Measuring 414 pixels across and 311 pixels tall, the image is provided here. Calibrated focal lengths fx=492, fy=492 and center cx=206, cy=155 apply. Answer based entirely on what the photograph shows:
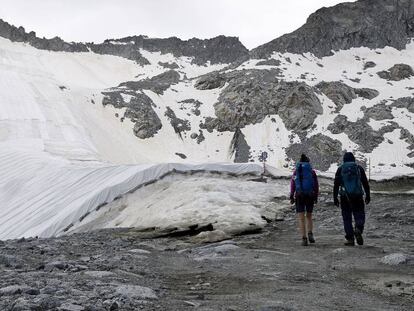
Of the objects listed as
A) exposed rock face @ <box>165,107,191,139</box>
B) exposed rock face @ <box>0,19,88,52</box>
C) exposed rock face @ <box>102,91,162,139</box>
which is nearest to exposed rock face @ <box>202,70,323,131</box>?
exposed rock face @ <box>165,107,191,139</box>

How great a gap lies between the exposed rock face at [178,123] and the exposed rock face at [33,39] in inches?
2712

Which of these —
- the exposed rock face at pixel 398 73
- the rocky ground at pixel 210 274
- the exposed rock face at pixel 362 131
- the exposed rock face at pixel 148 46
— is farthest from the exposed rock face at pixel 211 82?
the rocky ground at pixel 210 274

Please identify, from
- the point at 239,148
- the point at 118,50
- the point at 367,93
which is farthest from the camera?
the point at 118,50

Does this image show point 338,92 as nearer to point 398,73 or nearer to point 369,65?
point 398,73

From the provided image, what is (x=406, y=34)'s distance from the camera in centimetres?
12431

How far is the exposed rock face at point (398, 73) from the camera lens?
94.8 metres

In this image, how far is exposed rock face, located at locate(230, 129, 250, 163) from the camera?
7312cm

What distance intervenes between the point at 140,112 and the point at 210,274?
74458mm

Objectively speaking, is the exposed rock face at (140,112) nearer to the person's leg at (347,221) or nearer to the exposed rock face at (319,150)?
the exposed rock face at (319,150)

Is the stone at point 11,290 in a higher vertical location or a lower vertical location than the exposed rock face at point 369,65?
lower

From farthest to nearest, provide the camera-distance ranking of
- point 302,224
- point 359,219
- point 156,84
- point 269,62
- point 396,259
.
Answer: point 269,62 → point 156,84 → point 302,224 → point 359,219 → point 396,259

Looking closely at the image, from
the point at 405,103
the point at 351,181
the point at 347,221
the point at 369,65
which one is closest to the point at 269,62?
the point at 369,65

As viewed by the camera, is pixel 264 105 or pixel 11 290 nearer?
pixel 11 290

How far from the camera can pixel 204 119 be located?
85062 millimetres
